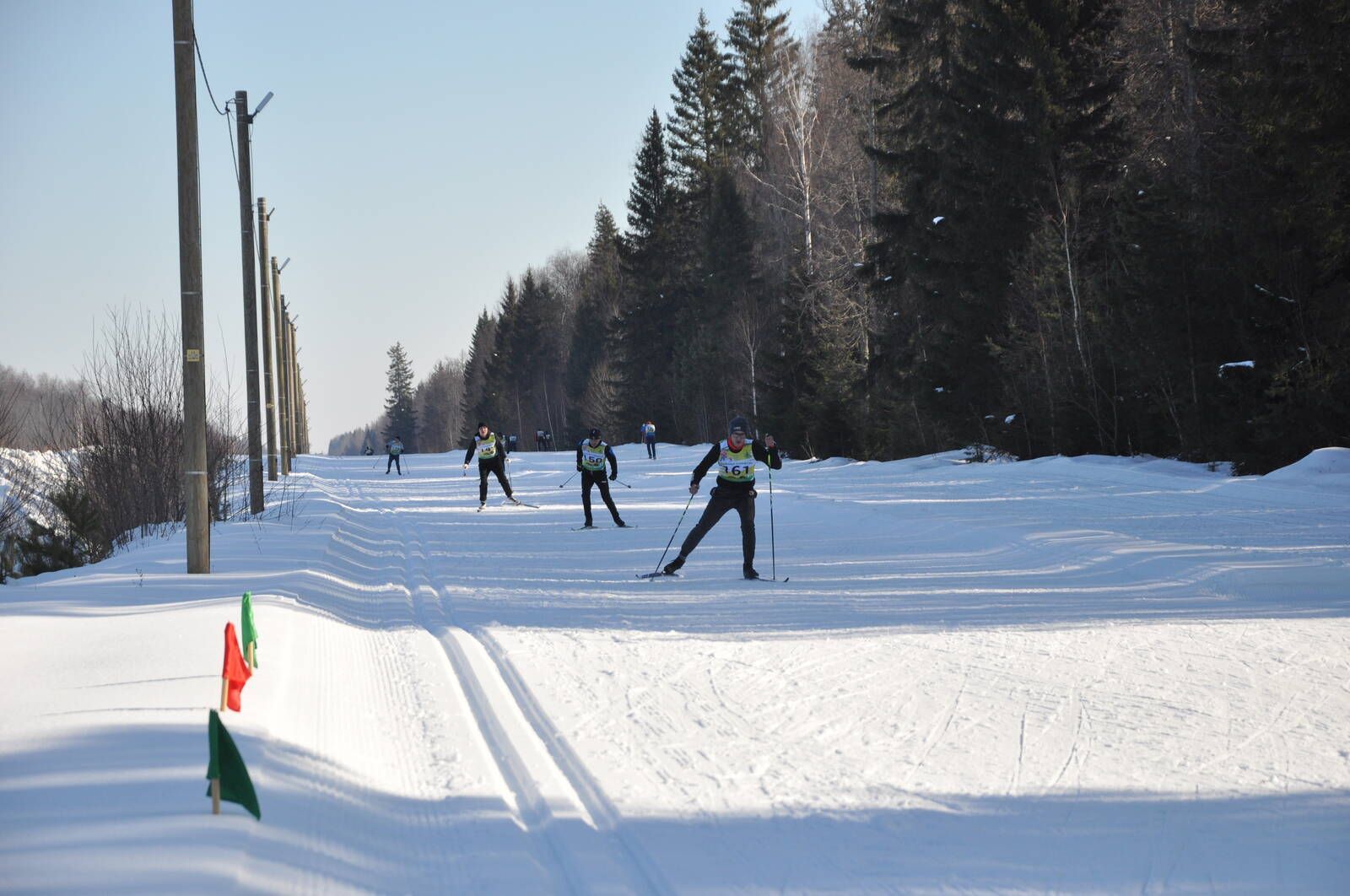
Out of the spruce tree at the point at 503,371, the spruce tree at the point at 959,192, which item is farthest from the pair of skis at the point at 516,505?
the spruce tree at the point at 503,371

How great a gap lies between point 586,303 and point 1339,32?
78.8m

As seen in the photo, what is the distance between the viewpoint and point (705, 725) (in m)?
6.65

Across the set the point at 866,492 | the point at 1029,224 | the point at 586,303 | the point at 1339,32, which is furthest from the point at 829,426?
the point at 586,303

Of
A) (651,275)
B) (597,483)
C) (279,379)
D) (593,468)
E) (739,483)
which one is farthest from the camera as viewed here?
(651,275)

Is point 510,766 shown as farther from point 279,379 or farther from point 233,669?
point 279,379

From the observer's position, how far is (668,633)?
9.62m

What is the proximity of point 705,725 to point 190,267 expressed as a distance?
28.6 feet

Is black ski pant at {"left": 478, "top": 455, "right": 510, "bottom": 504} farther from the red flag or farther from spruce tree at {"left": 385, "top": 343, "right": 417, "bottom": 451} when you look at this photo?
spruce tree at {"left": 385, "top": 343, "right": 417, "bottom": 451}

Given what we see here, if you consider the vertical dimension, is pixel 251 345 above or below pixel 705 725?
above

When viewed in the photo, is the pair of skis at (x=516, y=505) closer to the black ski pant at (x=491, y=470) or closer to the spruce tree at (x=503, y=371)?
the black ski pant at (x=491, y=470)

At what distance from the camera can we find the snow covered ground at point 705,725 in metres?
4.51

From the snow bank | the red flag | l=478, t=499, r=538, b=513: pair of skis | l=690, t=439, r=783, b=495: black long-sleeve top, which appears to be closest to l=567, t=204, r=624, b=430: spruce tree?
l=478, t=499, r=538, b=513: pair of skis

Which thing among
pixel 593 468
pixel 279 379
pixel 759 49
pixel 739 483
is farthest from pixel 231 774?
pixel 759 49

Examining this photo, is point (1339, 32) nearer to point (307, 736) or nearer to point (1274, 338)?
point (1274, 338)
